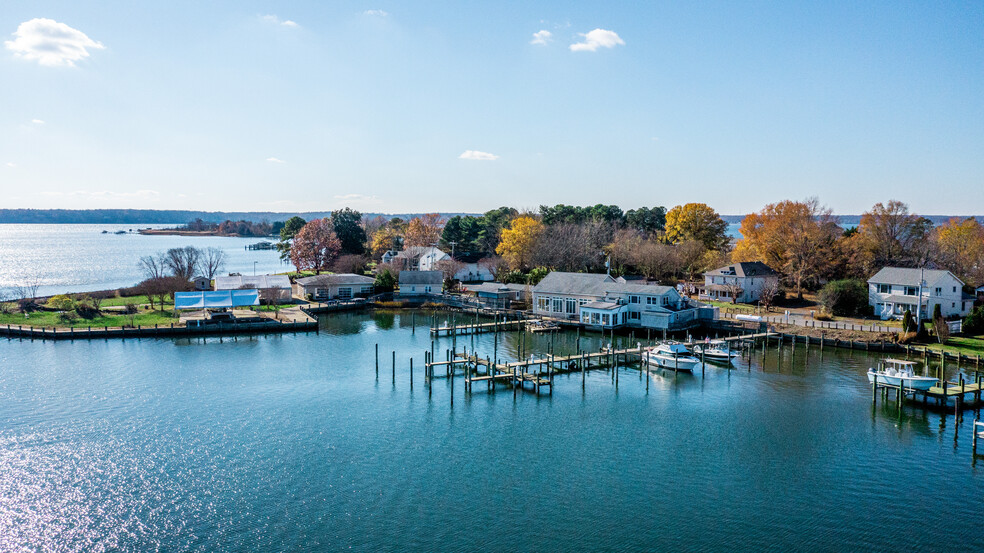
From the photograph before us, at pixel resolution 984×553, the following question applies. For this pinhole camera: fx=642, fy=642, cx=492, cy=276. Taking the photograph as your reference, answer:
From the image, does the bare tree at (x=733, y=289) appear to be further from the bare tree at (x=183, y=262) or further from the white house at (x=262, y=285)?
the bare tree at (x=183, y=262)

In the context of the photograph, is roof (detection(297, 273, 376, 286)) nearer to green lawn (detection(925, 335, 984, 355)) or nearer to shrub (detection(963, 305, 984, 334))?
green lawn (detection(925, 335, 984, 355))

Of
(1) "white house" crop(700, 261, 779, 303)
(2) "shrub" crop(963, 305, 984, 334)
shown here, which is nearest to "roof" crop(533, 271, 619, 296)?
(1) "white house" crop(700, 261, 779, 303)

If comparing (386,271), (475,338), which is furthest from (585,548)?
(386,271)

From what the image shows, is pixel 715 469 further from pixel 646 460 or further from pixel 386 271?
pixel 386 271

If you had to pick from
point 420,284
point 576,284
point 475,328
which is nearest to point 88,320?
point 420,284

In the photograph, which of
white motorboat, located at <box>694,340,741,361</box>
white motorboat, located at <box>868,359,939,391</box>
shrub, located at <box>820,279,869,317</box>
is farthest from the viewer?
shrub, located at <box>820,279,869,317</box>

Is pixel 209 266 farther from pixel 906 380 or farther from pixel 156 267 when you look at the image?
pixel 906 380

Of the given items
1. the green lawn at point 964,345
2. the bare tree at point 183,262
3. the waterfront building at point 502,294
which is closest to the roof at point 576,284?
the waterfront building at point 502,294

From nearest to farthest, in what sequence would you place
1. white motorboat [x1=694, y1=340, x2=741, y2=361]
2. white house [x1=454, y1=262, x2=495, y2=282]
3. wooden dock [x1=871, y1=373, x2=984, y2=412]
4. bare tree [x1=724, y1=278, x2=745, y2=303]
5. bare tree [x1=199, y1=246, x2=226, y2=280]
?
wooden dock [x1=871, y1=373, x2=984, y2=412] → white motorboat [x1=694, y1=340, x2=741, y2=361] → bare tree [x1=724, y1=278, x2=745, y2=303] → white house [x1=454, y1=262, x2=495, y2=282] → bare tree [x1=199, y1=246, x2=226, y2=280]
